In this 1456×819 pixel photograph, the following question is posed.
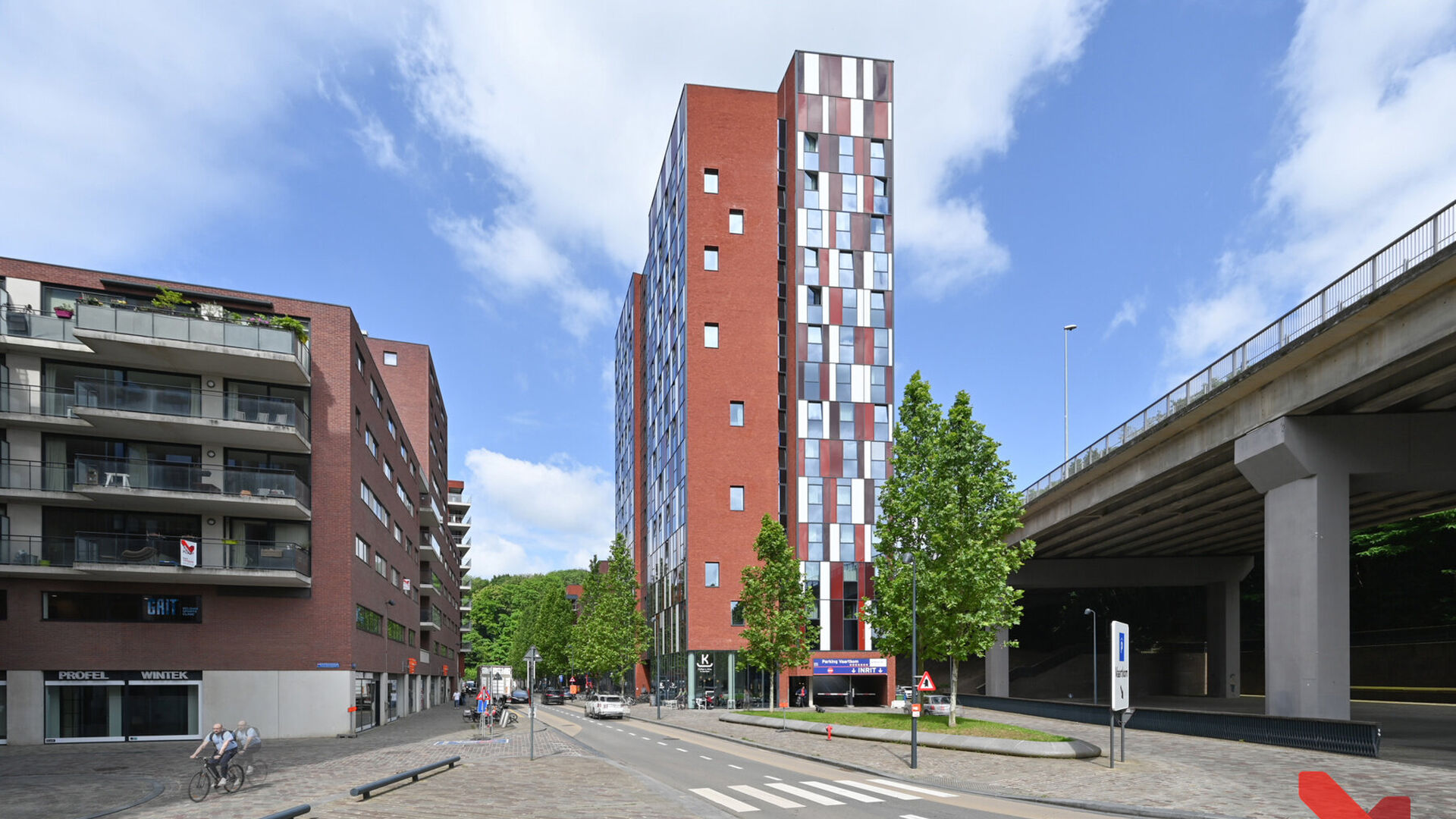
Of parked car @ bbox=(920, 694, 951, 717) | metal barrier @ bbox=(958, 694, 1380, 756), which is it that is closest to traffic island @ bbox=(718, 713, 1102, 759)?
metal barrier @ bbox=(958, 694, 1380, 756)

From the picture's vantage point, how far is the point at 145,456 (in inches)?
1464

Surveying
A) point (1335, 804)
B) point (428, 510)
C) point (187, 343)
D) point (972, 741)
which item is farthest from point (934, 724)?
point (428, 510)

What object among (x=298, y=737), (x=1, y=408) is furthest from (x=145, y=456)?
(x=298, y=737)

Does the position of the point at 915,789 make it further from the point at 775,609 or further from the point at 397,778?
the point at 775,609

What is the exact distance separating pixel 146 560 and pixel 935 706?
39.0 metres

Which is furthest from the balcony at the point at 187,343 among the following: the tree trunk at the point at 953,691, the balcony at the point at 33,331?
the tree trunk at the point at 953,691

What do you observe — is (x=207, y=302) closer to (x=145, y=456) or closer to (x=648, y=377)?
(x=145, y=456)

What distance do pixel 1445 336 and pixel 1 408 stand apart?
147 ft

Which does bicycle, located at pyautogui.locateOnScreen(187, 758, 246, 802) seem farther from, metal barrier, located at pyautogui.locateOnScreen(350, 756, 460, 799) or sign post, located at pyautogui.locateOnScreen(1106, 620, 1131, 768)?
sign post, located at pyautogui.locateOnScreen(1106, 620, 1131, 768)

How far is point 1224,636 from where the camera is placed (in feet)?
232

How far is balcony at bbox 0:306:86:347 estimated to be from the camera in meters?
35.5

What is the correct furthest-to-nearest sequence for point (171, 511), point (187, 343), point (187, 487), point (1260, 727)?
point (171, 511) < point (187, 487) < point (187, 343) < point (1260, 727)

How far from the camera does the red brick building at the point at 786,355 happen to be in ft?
220

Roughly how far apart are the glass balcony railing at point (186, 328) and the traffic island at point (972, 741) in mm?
25162
